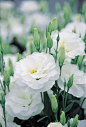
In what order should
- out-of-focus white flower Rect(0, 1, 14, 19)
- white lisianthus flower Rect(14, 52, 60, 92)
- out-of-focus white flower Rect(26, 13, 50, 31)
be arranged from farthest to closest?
out-of-focus white flower Rect(0, 1, 14, 19), out-of-focus white flower Rect(26, 13, 50, 31), white lisianthus flower Rect(14, 52, 60, 92)

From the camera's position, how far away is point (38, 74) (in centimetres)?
35

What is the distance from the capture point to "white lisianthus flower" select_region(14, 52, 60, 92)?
0.34 meters

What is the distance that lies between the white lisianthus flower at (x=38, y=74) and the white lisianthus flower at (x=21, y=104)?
47 mm

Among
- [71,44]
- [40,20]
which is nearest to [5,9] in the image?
[40,20]

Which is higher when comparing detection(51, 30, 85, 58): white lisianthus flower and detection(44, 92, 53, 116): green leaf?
detection(51, 30, 85, 58): white lisianthus flower

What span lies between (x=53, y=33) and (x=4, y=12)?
0.95m

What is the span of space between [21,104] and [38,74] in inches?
3.4

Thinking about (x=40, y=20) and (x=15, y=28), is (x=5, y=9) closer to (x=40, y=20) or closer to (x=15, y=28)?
(x=15, y=28)

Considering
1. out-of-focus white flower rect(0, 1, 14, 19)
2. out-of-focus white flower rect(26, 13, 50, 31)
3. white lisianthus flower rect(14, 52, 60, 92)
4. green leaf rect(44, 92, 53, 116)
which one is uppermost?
out-of-focus white flower rect(0, 1, 14, 19)

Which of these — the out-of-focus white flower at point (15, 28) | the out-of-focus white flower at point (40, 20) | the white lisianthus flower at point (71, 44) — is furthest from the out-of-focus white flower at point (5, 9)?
the white lisianthus flower at point (71, 44)

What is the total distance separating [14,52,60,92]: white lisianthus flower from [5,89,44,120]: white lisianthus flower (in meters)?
0.05

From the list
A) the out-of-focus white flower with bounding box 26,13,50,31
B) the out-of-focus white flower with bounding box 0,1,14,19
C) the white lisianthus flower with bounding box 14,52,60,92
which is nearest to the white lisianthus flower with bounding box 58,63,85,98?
the white lisianthus flower with bounding box 14,52,60,92

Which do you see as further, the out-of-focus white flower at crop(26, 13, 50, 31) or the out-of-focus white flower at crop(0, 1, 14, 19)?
the out-of-focus white flower at crop(0, 1, 14, 19)

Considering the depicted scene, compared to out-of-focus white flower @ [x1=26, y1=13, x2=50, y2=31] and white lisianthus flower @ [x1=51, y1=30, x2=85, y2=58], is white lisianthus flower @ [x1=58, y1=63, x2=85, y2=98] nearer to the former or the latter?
white lisianthus flower @ [x1=51, y1=30, x2=85, y2=58]
